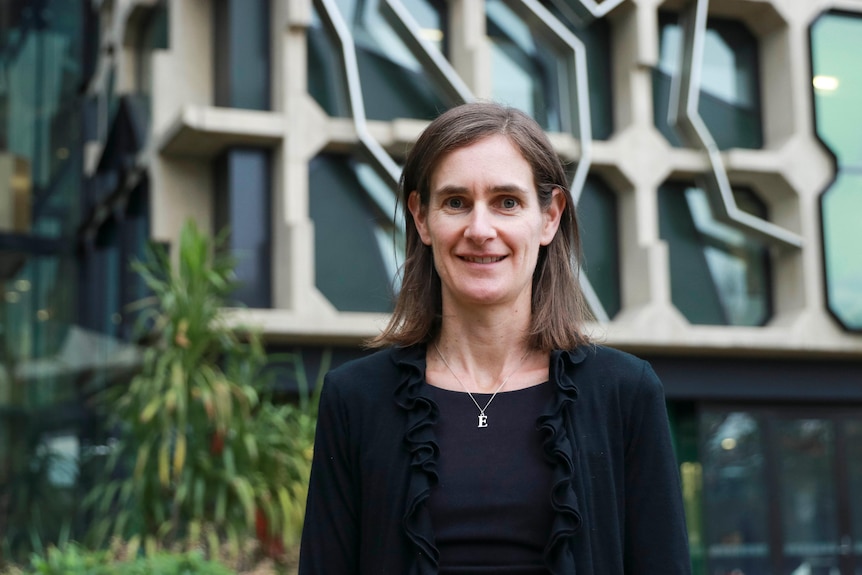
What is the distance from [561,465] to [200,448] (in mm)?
7521

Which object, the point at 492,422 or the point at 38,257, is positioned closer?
the point at 492,422

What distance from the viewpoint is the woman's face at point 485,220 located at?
81.4 inches

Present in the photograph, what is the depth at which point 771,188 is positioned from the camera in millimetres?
15922

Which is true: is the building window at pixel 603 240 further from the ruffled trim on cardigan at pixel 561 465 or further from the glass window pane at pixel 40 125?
the ruffled trim on cardigan at pixel 561 465

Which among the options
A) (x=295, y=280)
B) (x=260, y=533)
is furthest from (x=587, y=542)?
(x=295, y=280)

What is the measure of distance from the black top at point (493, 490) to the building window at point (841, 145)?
1406 centimetres

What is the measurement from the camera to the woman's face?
2.07 m

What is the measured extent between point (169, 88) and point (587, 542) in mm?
12742

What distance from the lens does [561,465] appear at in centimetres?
201

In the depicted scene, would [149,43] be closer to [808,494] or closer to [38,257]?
[38,257]

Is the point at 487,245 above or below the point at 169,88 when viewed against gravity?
below

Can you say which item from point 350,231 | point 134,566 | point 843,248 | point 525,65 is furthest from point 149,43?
point 134,566

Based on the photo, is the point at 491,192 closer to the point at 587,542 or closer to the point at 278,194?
the point at 587,542

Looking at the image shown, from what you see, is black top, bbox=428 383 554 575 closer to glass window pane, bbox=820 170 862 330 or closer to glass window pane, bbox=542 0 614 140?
glass window pane, bbox=542 0 614 140
